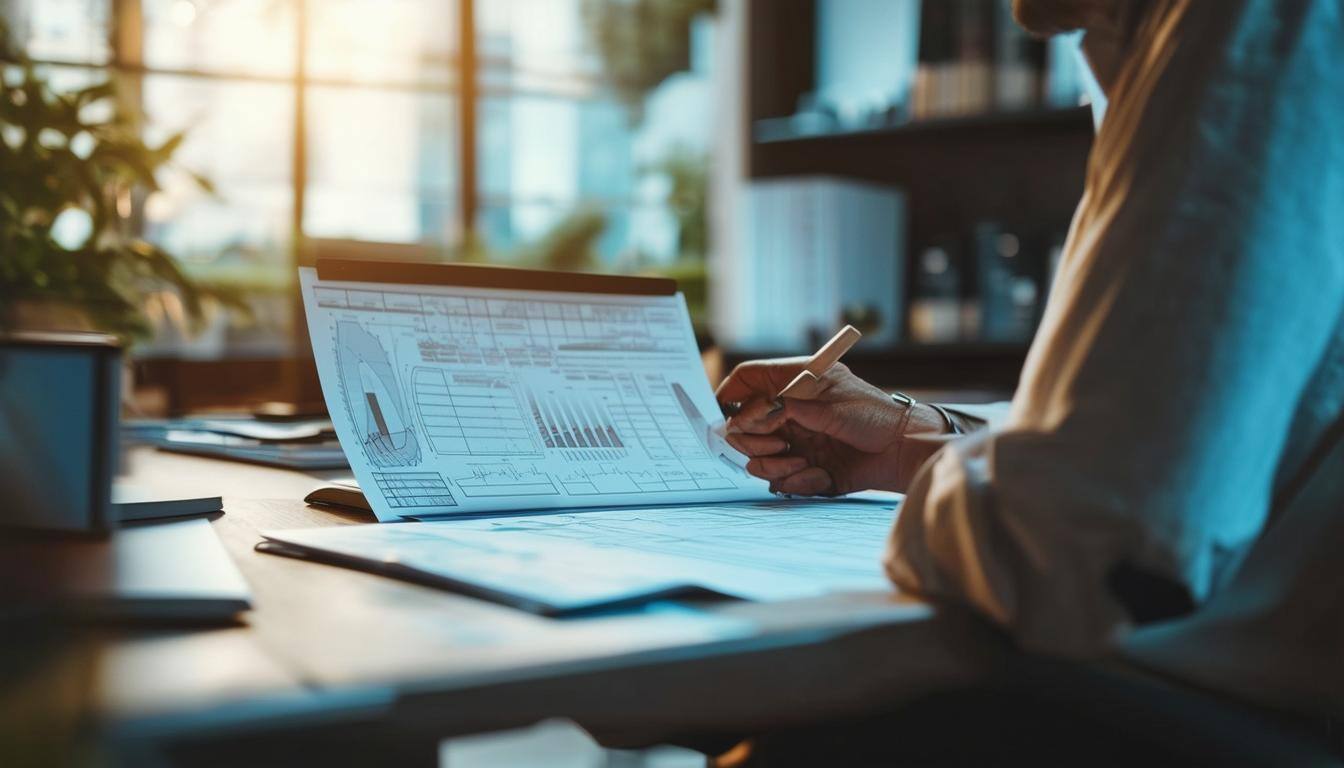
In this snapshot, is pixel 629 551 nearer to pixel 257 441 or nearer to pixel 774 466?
pixel 774 466

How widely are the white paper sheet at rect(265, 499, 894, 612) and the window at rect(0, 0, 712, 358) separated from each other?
337 centimetres

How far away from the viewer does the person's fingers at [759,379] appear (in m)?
0.91

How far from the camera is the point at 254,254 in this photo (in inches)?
166

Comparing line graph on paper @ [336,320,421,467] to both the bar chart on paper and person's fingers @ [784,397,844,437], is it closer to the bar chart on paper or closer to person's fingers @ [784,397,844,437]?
the bar chart on paper

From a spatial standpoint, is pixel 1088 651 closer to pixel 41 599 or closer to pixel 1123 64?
pixel 1123 64

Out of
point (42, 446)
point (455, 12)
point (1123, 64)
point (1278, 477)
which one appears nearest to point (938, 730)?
point (1278, 477)

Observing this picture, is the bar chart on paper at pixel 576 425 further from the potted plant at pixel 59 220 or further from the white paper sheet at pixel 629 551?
the potted plant at pixel 59 220

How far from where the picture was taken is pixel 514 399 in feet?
2.94

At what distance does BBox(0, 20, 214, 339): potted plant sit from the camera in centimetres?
127

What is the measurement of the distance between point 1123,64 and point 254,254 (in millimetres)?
4043

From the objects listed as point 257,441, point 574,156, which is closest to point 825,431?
point 257,441

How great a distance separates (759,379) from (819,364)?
79 mm

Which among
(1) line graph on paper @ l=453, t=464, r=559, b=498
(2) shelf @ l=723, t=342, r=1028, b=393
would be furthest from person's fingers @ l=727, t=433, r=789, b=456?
(2) shelf @ l=723, t=342, r=1028, b=393

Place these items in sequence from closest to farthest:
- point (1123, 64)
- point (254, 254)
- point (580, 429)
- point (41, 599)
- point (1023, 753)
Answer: point (41, 599), point (1123, 64), point (1023, 753), point (580, 429), point (254, 254)
